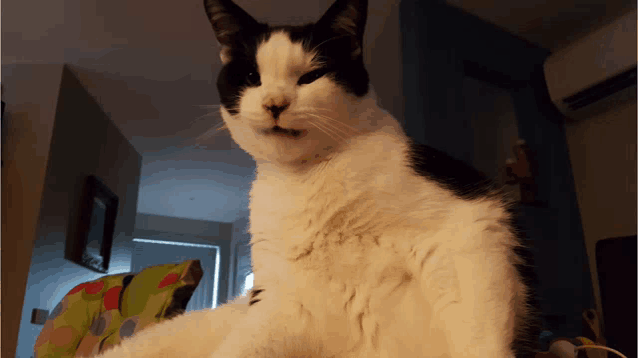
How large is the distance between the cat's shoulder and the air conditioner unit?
1.91m

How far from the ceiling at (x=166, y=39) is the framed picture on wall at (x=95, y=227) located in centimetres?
67

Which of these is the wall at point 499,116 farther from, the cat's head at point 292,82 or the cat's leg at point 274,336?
the cat's leg at point 274,336

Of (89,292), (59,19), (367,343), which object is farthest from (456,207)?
(59,19)

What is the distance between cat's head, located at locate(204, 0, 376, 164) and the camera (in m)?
0.58

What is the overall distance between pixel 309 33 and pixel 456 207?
0.38m

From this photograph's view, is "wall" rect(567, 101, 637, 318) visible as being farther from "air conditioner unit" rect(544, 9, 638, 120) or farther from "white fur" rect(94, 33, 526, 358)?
"white fur" rect(94, 33, 526, 358)

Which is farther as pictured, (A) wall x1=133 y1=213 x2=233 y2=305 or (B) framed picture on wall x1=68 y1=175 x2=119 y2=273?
(A) wall x1=133 y1=213 x2=233 y2=305

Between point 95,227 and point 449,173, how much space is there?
325 cm

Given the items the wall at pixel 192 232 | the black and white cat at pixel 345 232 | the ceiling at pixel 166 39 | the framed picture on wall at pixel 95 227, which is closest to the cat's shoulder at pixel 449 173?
the black and white cat at pixel 345 232

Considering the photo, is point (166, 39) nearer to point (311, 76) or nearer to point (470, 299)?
point (311, 76)

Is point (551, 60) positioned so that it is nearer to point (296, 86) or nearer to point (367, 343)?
point (296, 86)

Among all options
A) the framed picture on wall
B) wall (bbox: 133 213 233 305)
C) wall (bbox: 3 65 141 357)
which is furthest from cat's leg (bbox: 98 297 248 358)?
wall (bbox: 133 213 233 305)

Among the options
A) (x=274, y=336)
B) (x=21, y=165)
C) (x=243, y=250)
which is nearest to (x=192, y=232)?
(x=21, y=165)

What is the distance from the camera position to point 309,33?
673mm
